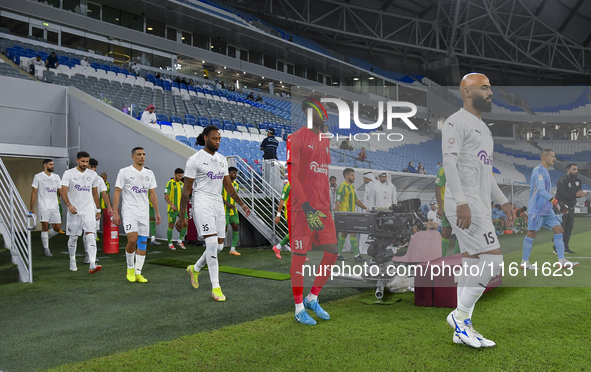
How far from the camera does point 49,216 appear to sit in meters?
8.16

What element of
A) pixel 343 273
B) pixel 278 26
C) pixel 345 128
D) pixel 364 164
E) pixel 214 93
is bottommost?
pixel 343 273

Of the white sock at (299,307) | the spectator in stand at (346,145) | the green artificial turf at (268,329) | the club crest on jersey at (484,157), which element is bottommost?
the green artificial turf at (268,329)

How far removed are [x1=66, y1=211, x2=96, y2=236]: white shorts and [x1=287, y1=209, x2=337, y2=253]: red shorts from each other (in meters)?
4.14

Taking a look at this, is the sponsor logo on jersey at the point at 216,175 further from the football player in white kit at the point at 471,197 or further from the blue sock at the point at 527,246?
the blue sock at the point at 527,246

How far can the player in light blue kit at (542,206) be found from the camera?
16.4 ft

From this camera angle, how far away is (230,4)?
31734mm

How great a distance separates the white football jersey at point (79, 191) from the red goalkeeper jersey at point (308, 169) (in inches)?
168

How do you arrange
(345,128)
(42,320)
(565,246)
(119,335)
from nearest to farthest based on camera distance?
(119,335), (42,320), (345,128), (565,246)

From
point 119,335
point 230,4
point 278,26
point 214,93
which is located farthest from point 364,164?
point 278,26

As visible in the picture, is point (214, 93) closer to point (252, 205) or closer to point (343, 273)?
point (252, 205)

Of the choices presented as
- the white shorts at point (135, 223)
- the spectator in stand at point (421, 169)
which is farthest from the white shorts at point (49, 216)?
the spectator in stand at point (421, 169)

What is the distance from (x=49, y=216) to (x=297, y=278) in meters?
6.66

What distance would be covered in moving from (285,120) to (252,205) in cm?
1268

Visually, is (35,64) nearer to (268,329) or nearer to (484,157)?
(268,329)
